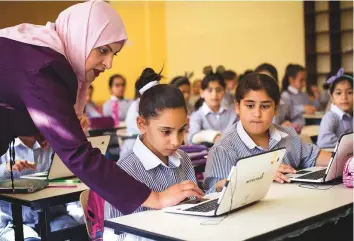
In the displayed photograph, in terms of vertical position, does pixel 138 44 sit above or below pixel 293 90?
above


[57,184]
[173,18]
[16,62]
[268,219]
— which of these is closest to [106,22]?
[16,62]

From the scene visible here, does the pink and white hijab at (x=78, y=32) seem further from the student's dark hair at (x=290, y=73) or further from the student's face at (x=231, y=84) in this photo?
the student's face at (x=231, y=84)

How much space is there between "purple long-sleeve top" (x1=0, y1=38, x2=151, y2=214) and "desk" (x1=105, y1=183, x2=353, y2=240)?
0.32 feet

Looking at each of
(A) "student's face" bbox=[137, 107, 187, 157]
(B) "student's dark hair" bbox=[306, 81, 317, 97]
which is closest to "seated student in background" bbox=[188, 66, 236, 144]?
(A) "student's face" bbox=[137, 107, 187, 157]

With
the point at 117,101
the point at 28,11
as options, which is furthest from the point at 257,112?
the point at 28,11

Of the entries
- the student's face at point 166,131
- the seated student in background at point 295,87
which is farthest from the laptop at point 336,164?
the seated student in background at point 295,87

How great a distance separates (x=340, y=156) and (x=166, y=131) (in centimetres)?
67

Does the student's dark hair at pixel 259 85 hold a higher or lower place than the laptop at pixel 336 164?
higher

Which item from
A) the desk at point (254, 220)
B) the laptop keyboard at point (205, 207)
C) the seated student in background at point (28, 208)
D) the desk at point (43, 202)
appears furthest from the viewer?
the seated student in background at point (28, 208)

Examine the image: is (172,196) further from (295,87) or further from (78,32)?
(295,87)

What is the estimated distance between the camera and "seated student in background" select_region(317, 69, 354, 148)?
152 inches

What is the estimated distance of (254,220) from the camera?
1.65m

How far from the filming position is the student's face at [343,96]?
4164mm

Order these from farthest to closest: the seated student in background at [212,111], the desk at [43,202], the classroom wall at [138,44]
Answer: the classroom wall at [138,44] → the seated student in background at [212,111] → the desk at [43,202]
